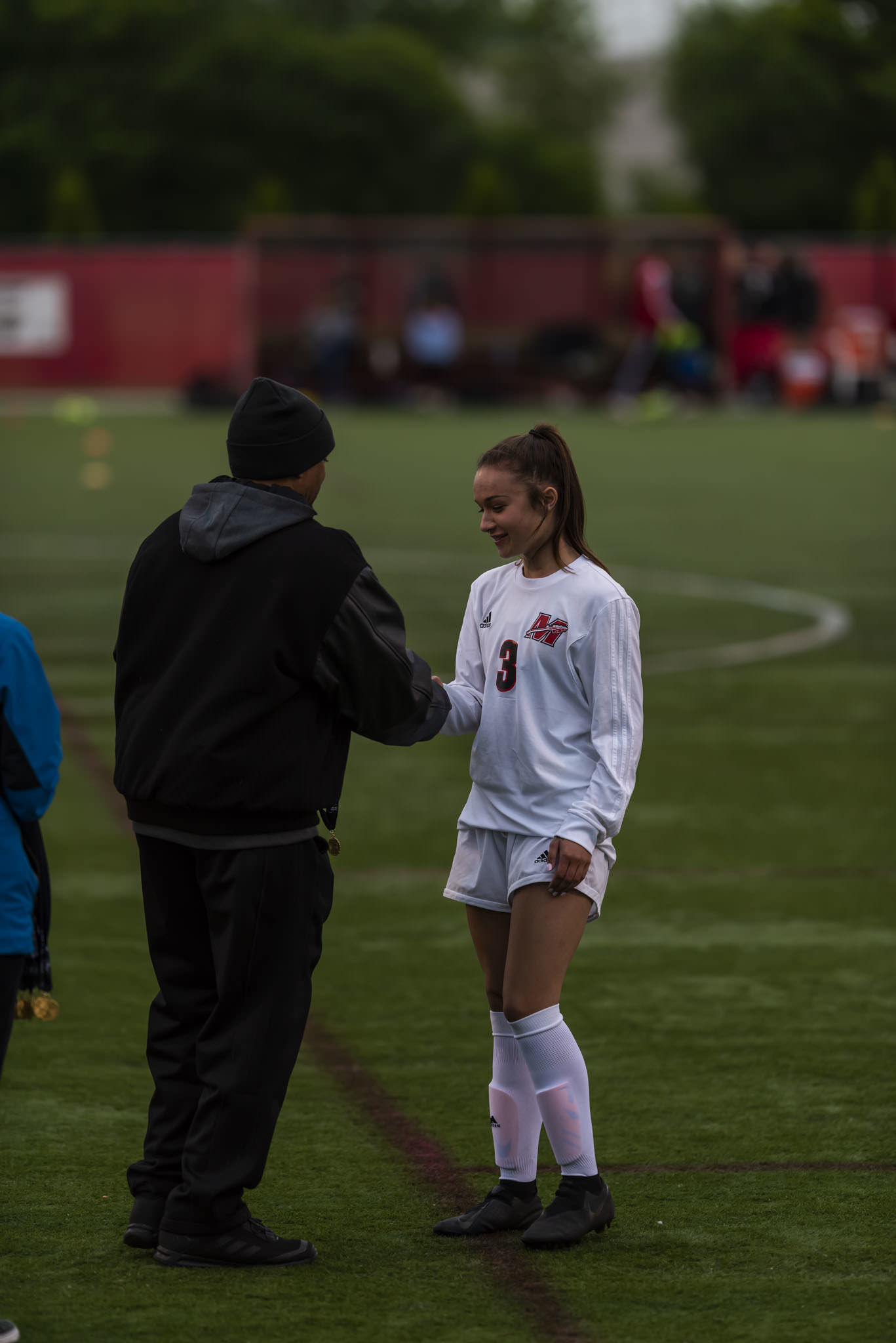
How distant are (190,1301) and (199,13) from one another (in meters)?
77.2

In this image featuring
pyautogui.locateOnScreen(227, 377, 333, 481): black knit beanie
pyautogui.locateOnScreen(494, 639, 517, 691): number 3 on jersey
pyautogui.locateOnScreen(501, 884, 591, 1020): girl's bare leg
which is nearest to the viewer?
pyautogui.locateOnScreen(227, 377, 333, 481): black knit beanie

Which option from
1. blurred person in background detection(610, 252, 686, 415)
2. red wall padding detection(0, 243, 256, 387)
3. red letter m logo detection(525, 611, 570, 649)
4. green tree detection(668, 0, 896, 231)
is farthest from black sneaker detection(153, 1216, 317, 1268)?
green tree detection(668, 0, 896, 231)

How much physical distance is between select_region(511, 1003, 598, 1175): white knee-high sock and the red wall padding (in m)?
42.4

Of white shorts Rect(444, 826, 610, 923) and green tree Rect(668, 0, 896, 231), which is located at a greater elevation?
green tree Rect(668, 0, 896, 231)

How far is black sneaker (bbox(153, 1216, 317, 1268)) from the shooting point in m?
4.52

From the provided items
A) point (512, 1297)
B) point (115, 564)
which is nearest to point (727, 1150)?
point (512, 1297)

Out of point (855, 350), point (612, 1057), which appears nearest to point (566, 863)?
point (612, 1057)

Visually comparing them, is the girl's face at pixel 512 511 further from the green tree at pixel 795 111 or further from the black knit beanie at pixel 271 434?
the green tree at pixel 795 111

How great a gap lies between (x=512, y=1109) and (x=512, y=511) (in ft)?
4.30

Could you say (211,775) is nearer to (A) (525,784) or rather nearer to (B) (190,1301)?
(A) (525,784)

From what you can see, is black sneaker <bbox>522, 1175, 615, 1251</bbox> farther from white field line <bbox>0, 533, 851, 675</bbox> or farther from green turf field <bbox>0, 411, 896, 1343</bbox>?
white field line <bbox>0, 533, 851, 675</bbox>

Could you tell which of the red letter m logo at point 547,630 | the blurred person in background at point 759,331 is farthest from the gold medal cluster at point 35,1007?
the blurred person in background at point 759,331

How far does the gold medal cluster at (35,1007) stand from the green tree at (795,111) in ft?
237

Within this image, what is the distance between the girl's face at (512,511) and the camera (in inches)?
185
